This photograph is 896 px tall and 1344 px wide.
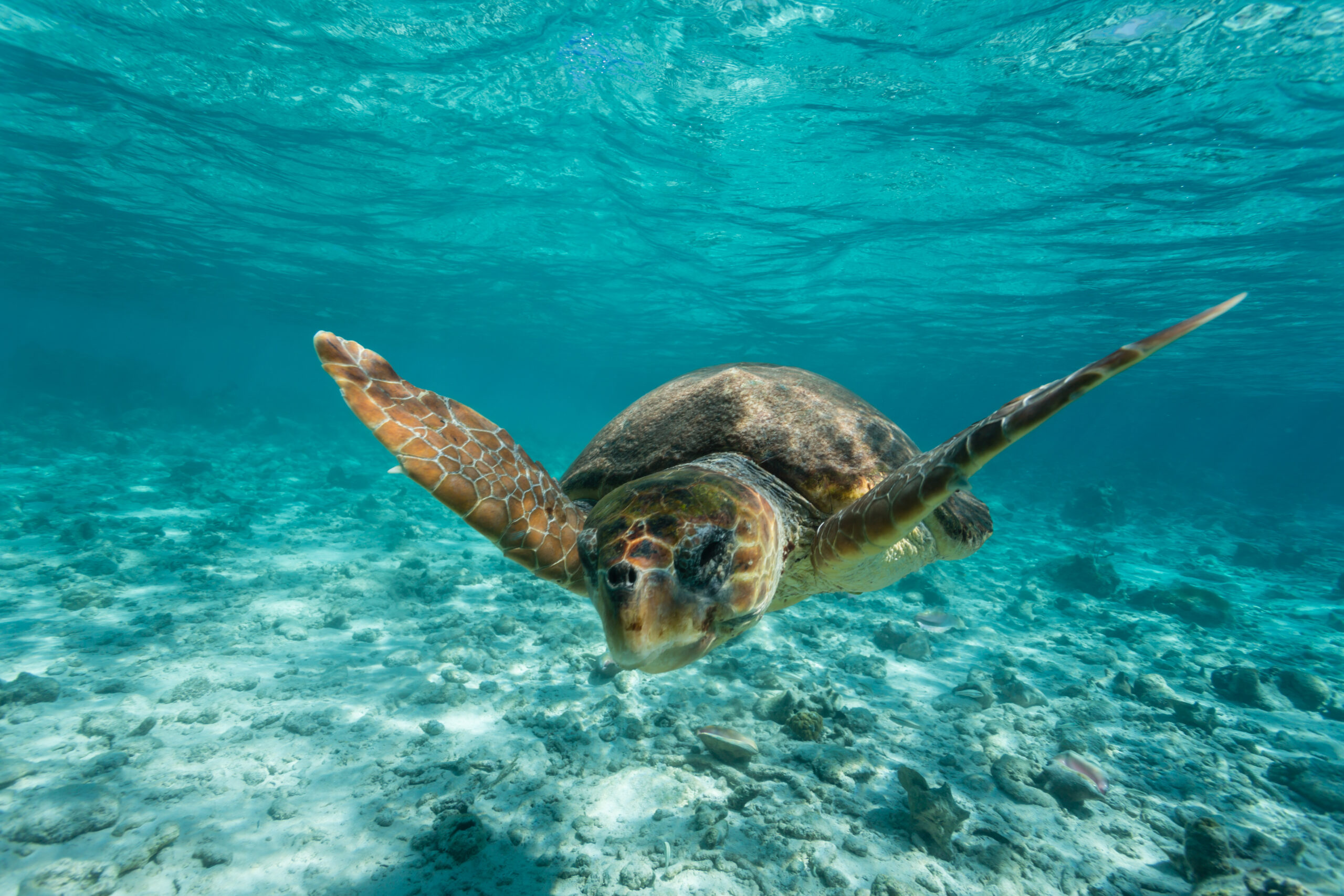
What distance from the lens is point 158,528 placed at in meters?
11.4

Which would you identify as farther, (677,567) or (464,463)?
(464,463)

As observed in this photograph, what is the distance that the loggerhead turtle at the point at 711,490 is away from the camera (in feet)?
6.72

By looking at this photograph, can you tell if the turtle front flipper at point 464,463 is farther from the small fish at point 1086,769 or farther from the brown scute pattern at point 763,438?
the small fish at point 1086,769

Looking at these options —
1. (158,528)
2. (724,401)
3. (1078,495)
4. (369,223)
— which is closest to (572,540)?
(724,401)

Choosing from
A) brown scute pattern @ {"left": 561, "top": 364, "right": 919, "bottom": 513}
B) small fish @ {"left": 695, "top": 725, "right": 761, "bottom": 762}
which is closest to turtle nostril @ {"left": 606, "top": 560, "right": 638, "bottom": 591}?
brown scute pattern @ {"left": 561, "top": 364, "right": 919, "bottom": 513}

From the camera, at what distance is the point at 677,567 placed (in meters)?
2.07

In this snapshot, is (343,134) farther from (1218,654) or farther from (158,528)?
(1218,654)

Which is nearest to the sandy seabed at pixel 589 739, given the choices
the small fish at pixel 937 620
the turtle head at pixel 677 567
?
the small fish at pixel 937 620

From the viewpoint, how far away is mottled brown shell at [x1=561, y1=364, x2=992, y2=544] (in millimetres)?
3529

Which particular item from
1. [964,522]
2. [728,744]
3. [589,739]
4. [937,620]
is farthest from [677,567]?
[937,620]

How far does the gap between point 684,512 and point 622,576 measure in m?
0.41

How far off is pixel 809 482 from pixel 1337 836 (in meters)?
5.89

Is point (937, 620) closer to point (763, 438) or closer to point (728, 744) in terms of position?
point (728, 744)

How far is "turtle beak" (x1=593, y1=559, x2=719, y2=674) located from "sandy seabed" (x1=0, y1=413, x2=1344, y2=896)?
2510 mm
